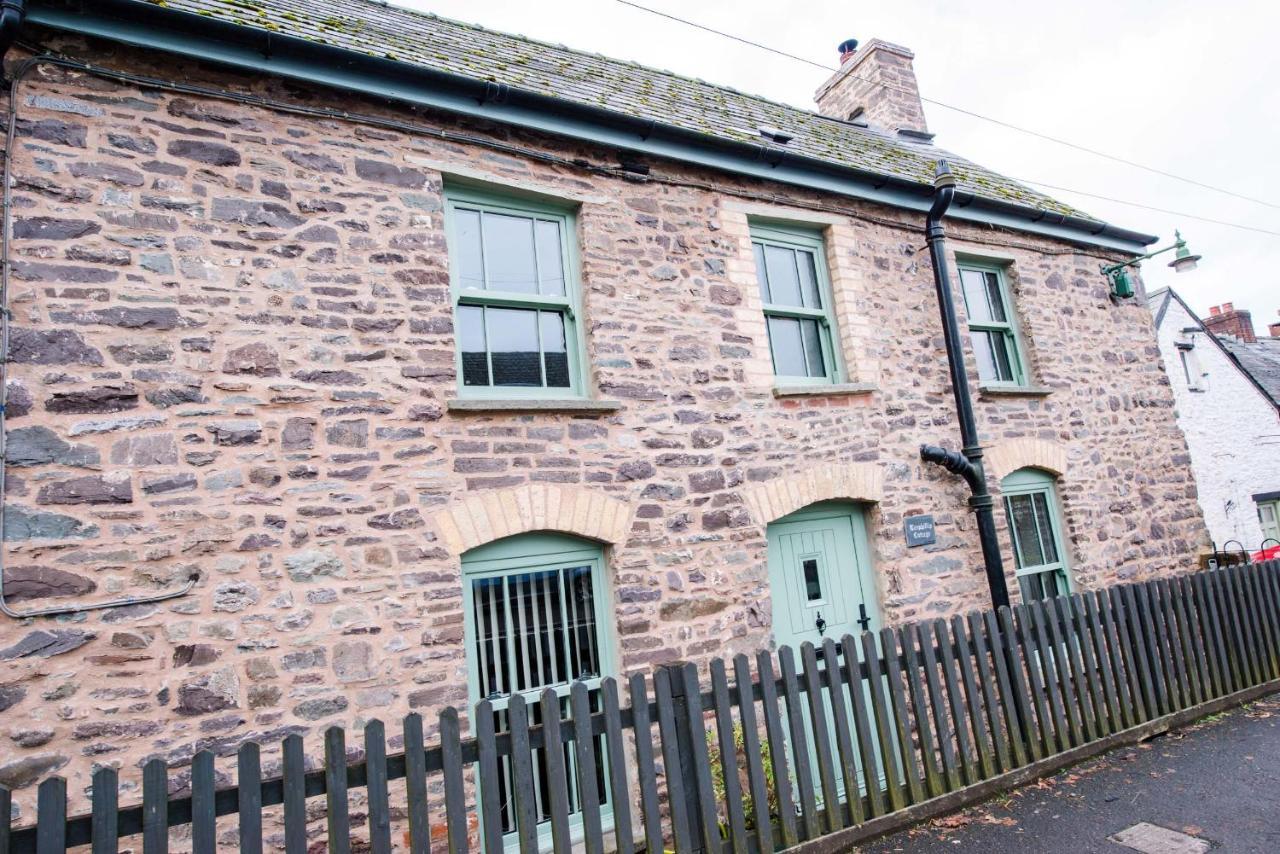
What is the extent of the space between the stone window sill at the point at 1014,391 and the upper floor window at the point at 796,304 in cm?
193

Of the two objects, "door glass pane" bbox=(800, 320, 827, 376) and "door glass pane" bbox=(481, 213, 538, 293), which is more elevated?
"door glass pane" bbox=(481, 213, 538, 293)

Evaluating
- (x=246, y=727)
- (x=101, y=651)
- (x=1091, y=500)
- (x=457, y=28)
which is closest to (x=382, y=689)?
(x=246, y=727)

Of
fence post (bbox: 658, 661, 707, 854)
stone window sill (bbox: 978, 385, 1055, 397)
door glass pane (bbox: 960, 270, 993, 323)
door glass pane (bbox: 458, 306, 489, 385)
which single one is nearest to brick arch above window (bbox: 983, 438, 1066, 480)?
stone window sill (bbox: 978, 385, 1055, 397)

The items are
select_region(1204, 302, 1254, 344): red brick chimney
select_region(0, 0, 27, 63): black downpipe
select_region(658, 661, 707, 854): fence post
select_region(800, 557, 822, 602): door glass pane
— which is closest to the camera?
select_region(0, 0, 27, 63): black downpipe

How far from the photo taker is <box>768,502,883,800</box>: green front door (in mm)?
6000

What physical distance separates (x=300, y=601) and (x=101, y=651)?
38.7 inches

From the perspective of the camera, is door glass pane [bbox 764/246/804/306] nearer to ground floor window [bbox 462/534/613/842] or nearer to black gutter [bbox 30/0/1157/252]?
black gutter [bbox 30/0/1157/252]

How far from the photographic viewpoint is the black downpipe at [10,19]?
3.80 m

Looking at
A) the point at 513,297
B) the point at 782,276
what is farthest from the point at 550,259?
the point at 782,276

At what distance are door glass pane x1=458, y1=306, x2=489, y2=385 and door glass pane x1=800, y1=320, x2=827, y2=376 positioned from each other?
129 inches

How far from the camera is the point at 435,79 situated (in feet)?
16.8

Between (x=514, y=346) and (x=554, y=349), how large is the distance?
1.10ft

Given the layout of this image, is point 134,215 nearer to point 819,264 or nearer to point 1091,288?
point 819,264

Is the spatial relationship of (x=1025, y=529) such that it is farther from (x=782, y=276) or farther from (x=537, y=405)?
(x=537, y=405)
